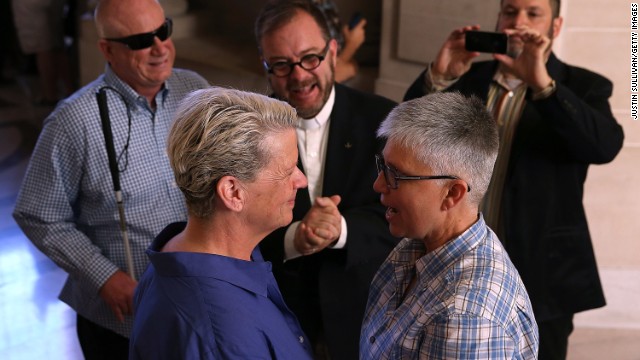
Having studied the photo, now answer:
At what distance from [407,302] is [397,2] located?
3076mm

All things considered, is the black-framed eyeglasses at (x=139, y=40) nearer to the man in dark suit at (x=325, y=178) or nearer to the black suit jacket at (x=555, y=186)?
the man in dark suit at (x=325, y=178)

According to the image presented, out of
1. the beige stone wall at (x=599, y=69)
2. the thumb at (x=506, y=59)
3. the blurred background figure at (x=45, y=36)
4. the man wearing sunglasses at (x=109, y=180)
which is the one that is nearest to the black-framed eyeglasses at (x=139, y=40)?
the man wearing sunglasses at (x=109, y=180)

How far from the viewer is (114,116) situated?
252 cm

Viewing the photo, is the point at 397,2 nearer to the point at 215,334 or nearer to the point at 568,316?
the point at 568,316

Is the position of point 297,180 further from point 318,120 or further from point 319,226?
point 318,120

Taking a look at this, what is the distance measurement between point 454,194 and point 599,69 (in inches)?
91.4

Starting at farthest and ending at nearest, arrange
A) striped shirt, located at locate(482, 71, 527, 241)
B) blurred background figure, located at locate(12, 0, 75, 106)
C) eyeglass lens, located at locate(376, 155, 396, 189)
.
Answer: blurred background figure, located at locate(12, 0, 75, 106), striped shirt, located at locate(482, 71, 527, 241), eyeglass lens, located at locate(376, 155, 396, 189)

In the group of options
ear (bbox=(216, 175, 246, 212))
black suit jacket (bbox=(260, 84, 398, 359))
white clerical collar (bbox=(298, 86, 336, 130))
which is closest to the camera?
ear (bbox=(216, 175, 246, 212))

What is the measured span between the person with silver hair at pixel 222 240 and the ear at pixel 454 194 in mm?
358

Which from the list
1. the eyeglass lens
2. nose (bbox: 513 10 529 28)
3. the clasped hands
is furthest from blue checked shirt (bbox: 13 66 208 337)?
nose (bbox: 513 10 529 28)

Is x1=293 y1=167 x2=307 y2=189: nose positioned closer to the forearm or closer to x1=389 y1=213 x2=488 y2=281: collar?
x1=389 y1=213 x2=488 y2=281: collar

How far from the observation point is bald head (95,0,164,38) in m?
2.57

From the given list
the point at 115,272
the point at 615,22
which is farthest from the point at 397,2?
the point at 115,272

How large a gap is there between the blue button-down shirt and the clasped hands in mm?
523
